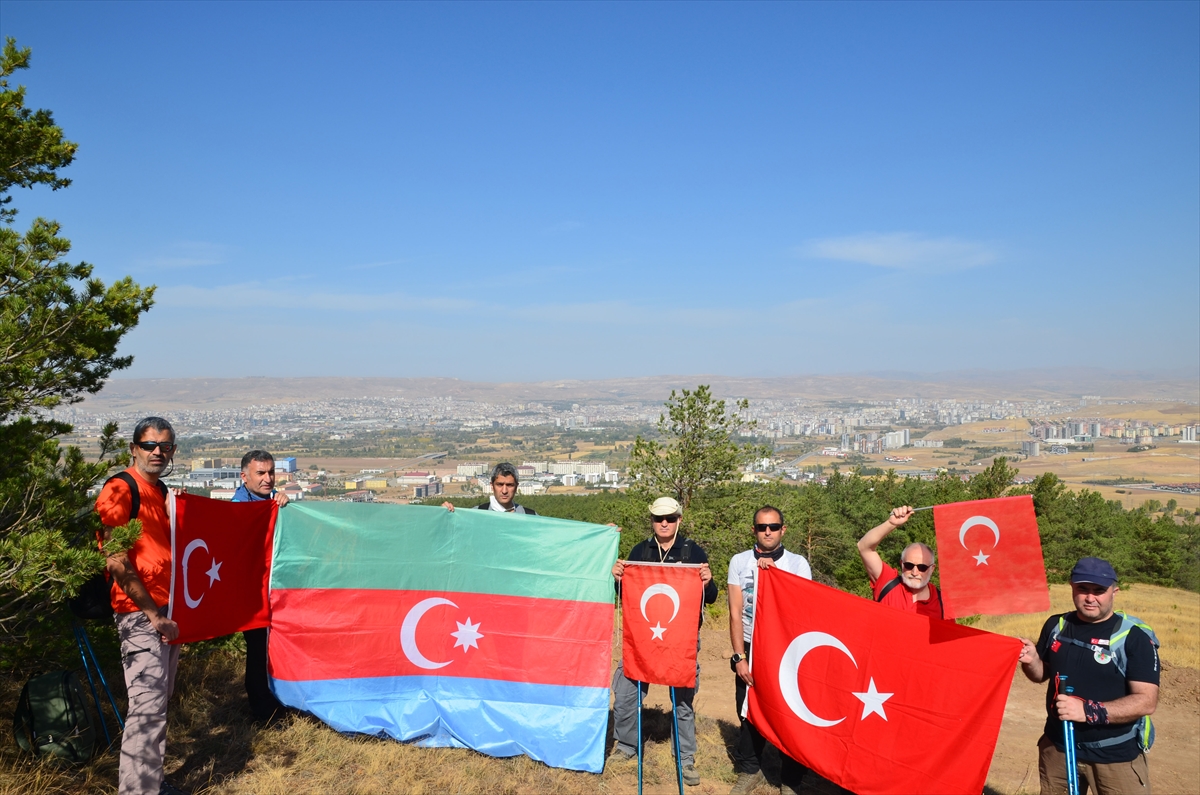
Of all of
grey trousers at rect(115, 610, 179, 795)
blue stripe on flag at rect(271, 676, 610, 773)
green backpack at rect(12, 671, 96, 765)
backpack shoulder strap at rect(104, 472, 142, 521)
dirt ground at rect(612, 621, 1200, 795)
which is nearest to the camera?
grey trousers at rect(115, 610, 179, 795)

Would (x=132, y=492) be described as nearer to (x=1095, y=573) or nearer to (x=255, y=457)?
(x=255, y=457)

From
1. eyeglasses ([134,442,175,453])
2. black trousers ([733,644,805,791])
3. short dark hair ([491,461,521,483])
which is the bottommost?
black trousers ([733,644,805,791])

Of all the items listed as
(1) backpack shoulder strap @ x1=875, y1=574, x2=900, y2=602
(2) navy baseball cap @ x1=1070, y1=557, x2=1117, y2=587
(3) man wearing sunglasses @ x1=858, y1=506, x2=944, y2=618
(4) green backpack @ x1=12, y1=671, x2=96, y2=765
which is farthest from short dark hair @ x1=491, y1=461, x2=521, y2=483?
(2) navy baseball cap @ x1=1070, y1=557, x2=1117, y2=587

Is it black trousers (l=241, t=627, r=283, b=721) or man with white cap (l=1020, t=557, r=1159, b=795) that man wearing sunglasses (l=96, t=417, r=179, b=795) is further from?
man with white cap (l=1020, t=557, r=1159, b=795)

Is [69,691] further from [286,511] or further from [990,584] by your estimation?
[990,584]

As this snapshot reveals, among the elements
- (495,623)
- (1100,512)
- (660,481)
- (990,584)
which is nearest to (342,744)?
(495,623)

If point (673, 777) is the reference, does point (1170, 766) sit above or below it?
below

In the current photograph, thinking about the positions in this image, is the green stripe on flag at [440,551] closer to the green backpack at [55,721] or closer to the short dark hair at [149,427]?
the green backpack at [55,721]

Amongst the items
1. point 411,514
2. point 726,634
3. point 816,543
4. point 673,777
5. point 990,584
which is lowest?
point 816,543
